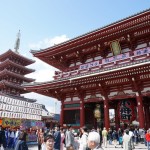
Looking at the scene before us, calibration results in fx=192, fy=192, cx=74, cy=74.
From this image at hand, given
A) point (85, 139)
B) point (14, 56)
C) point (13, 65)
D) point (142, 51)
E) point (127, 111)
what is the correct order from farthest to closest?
point (14, 56) < point (13, 65) < point (127, 111) < point (142, 51) < point (85, 139)

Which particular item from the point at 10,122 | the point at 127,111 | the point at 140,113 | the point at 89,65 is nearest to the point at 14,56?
the point at 10,122

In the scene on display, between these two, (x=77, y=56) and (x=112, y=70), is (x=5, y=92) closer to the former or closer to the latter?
(x=77, y=56)

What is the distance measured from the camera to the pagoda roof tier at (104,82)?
1338cm

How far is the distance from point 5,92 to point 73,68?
2516cm

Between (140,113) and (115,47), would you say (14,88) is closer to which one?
(115,47)

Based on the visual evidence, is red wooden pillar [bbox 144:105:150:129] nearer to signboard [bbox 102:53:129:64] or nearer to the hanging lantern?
the hanging lantern

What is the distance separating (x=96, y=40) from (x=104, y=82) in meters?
3.68

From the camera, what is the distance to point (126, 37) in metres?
15.4

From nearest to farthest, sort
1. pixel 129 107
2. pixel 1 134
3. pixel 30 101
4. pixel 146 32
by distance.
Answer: pixel 1 134 < pixel 146 32 < pixel 129 107 < pixel 30 101

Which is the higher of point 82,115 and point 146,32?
point 146,32

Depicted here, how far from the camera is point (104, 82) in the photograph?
1564 cm

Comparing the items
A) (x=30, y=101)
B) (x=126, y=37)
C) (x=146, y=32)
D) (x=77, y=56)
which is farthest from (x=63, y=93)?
(x=30, y=101)

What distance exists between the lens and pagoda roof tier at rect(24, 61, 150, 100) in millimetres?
13383

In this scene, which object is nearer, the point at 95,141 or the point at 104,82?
the point at 95,141
